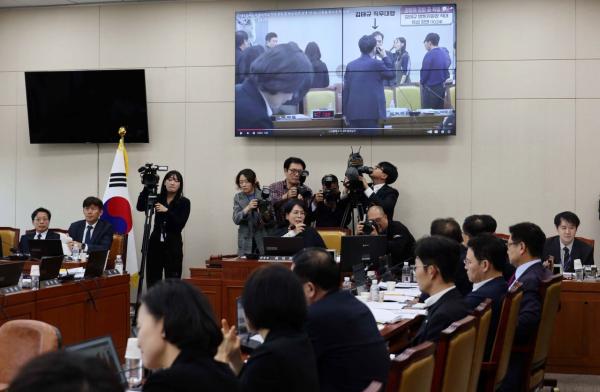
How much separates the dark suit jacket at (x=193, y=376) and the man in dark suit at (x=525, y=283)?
2714mm

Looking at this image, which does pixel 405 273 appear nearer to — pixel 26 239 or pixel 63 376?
pixel 26 239

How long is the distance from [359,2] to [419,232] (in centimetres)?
258

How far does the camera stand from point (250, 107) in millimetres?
8750

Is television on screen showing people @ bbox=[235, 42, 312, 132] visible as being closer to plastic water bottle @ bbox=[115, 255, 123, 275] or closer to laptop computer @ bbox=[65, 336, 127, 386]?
plastic water bottle @ bbox=[115, 255, 123, 275]

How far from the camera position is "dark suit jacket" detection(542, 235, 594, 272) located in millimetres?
6867

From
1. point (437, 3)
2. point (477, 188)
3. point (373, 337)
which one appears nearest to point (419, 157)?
point (477, 188)

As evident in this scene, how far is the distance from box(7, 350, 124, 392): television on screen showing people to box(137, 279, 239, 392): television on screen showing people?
35.0 inches

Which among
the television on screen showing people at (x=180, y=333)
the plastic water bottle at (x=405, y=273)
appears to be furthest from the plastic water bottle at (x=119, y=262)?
the television on screen showing people at (x=180, y=333)

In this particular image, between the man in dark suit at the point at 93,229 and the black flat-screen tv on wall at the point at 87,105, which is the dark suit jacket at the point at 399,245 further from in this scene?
the black flat-screen tv on wall at the point at 87,105

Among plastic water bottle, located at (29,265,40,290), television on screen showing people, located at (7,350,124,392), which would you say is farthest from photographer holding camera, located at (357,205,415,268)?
television on screen showing people, located at (7,350,124,392)

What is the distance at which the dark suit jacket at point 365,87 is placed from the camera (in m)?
8.41

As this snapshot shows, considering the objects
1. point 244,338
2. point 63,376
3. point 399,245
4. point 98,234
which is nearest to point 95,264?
point 98,234

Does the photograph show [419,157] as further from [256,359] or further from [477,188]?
Result: [256,359]

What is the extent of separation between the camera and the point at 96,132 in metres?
9.16
